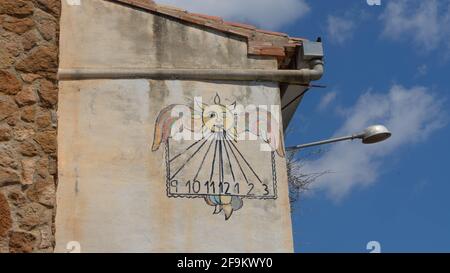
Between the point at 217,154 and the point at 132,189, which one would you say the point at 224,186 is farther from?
the point at 132,189

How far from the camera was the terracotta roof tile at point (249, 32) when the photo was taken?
995cm

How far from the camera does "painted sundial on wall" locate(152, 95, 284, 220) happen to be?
9.30 meters

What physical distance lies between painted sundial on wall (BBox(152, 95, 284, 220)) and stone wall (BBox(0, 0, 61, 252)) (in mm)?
3263

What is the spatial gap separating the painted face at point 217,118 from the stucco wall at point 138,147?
14 centimetres

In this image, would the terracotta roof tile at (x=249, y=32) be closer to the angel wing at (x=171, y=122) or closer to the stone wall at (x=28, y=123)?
the angel wing at (x=171, y=122)

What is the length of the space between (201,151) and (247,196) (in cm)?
78

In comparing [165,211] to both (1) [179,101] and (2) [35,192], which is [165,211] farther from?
(2) [35,192]

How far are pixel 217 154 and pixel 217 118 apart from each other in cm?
48

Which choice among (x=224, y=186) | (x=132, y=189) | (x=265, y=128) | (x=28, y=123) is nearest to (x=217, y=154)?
(x=224, y=186)

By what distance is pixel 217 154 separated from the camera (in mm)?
9477

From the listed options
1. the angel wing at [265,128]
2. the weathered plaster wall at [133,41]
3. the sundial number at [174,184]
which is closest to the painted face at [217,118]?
the angel wing at [265,128]
